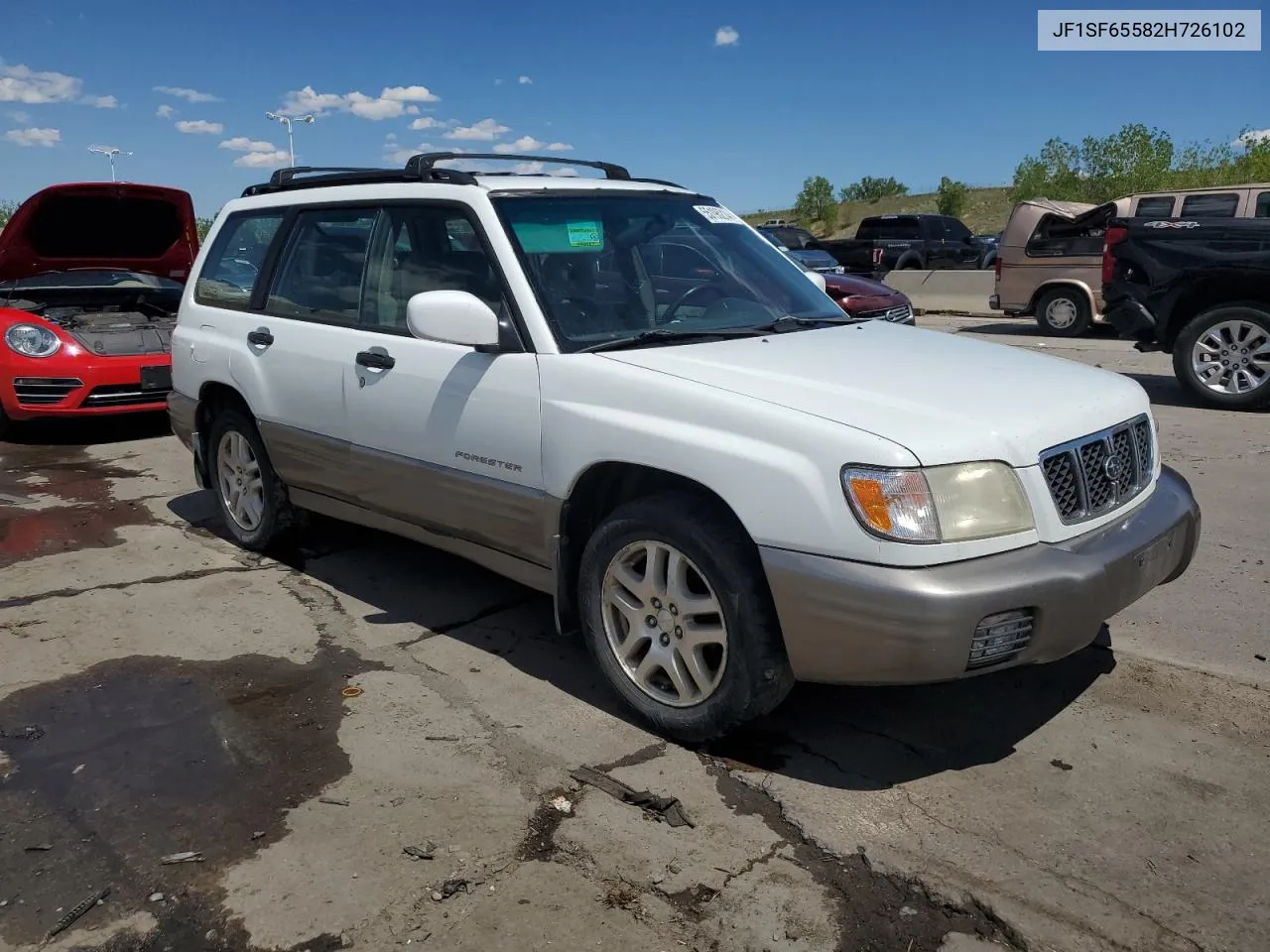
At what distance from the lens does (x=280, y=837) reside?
2934mm

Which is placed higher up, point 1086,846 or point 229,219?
point 229,219

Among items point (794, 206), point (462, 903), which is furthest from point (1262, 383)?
point (794, 206)

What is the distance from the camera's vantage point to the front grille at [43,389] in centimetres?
819

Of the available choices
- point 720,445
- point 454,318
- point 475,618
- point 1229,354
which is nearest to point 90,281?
point 475,618

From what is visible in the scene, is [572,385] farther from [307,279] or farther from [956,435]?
[307,279]

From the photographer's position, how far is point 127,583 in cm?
511

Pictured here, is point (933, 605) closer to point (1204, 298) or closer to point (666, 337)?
point (666, 337)

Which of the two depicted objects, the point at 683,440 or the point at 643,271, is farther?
the point at 643,271

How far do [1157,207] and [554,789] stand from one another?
1242 cm

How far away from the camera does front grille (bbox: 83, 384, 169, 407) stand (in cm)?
827

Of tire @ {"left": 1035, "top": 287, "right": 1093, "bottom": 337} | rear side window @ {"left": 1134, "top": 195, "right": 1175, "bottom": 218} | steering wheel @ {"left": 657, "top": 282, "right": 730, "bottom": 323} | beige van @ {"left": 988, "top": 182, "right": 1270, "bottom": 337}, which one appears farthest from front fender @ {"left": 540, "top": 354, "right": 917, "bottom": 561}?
tire @ {"left": 1035, "top": 287, "right": 1093, "bottom": 337}

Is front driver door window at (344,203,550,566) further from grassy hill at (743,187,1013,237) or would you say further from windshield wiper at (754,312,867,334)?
grassy hill at (743,187,1013,237)

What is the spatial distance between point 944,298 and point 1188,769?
18024 mm

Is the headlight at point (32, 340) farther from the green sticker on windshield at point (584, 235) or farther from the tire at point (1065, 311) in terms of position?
the tire at point (1065, 311)
